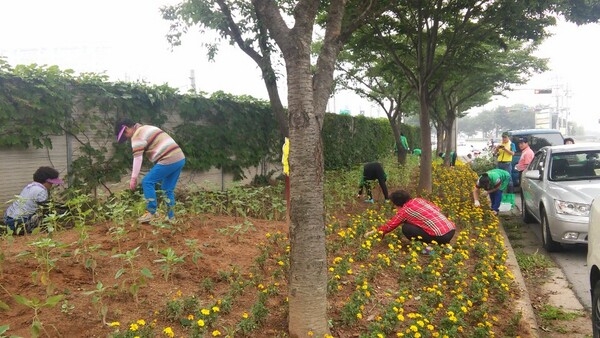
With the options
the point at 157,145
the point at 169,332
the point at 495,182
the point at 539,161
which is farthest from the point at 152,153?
the point at 539,161

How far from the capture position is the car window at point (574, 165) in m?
7.31

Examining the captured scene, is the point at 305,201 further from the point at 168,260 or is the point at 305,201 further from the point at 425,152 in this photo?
the point at 425,152

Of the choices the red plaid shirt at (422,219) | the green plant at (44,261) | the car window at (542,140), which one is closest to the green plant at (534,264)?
the red plaid shirt at (422,219)

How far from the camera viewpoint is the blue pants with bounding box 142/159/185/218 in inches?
209

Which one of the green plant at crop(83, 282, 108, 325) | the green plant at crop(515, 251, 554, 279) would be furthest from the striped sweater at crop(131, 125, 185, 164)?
the green plant at crop(515, 251, 554, 279)

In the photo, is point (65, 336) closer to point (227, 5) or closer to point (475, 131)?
point (227, 5)

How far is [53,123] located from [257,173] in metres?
5.49

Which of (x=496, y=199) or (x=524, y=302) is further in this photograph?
(x=496, y=199)

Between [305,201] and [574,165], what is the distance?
6.37m

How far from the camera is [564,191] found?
6520 mm

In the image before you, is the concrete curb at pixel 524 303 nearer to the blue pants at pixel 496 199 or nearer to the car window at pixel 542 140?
the blue pants at pixel 496 199

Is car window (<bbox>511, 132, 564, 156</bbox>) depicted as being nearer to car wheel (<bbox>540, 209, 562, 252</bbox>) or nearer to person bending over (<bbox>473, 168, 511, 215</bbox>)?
person bending over (<bbox>473, 168, 511, 215</bbox>)

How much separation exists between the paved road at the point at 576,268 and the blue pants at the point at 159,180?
4.55 m

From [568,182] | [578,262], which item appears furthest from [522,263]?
[568,182]
